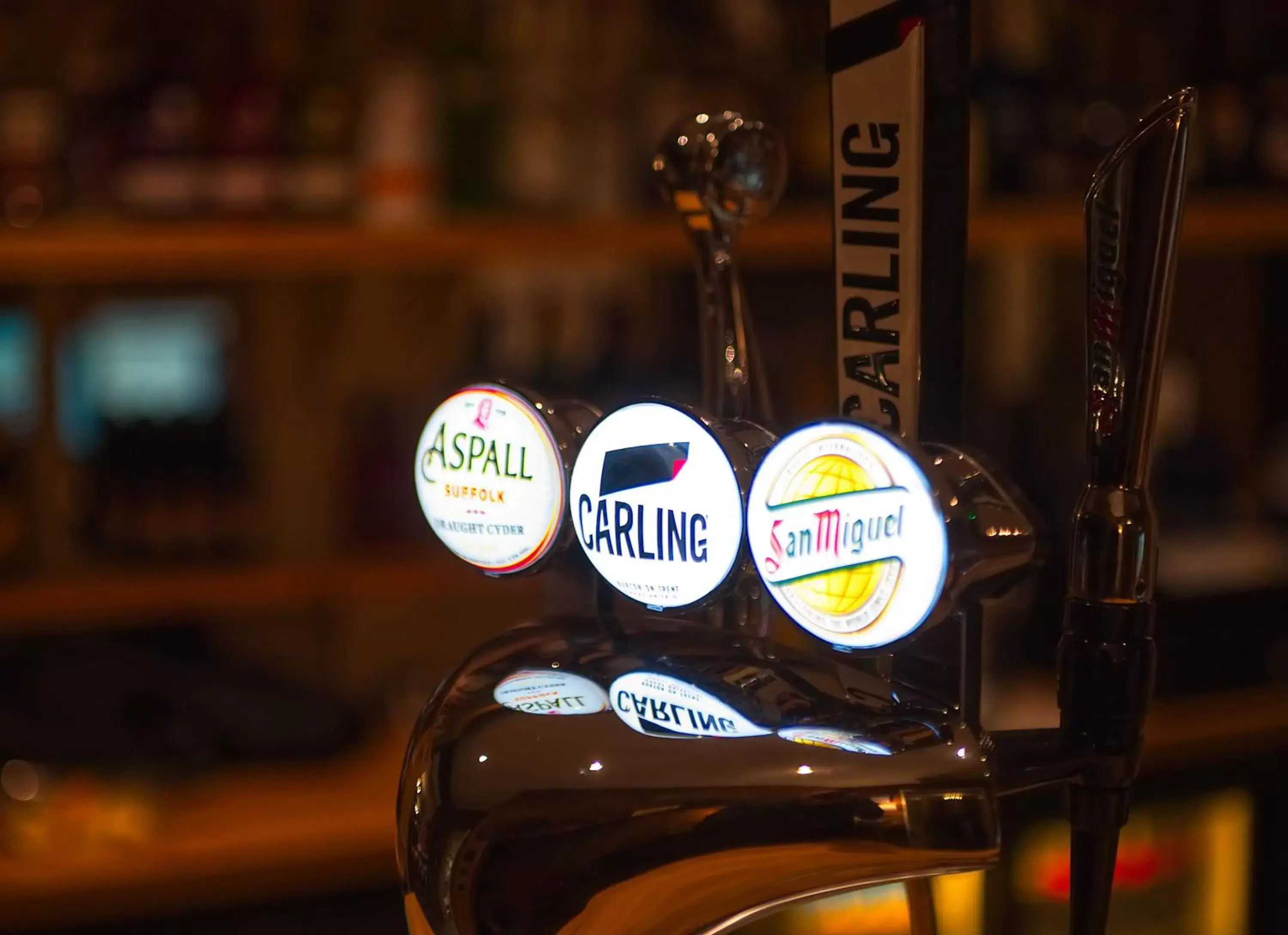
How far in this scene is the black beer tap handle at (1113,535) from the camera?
0.34m

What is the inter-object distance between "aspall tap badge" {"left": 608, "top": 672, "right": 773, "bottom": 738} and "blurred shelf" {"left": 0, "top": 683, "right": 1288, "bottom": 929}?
3.87ft

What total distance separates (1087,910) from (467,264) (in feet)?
4.30

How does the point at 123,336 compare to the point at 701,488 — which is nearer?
the point at 701,488

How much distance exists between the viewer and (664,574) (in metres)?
0.37

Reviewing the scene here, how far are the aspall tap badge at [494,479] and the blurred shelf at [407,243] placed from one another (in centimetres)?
111

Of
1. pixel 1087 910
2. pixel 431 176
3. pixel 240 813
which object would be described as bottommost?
pixel 240 813

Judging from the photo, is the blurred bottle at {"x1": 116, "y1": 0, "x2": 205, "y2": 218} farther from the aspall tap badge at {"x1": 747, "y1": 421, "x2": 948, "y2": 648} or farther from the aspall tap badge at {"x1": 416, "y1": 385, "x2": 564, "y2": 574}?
the aspall tap badge at {"x1": 747, "y1": 421, "x2": 948, "y2": 648}

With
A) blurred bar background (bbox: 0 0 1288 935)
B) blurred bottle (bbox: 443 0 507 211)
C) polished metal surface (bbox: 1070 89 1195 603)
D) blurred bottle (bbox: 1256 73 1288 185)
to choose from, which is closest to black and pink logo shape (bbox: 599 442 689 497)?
polished metal surface (bbox: 1070 89 1195 603)

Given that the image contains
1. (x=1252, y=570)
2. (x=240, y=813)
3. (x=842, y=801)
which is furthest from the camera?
(x=1252, y=570)

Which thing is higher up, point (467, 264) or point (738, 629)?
point (467, 264)

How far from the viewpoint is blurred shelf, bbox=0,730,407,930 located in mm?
1394

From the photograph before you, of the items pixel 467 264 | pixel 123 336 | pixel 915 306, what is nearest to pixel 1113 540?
pixel 915 306

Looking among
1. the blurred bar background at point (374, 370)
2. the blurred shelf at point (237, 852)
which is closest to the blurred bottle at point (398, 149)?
the blurred bar background at point (374, 370)

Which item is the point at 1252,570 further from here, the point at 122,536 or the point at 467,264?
the point at 122,536
